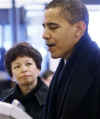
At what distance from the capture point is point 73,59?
136 cm

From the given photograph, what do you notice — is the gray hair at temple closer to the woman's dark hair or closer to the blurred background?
the woman's dark hair

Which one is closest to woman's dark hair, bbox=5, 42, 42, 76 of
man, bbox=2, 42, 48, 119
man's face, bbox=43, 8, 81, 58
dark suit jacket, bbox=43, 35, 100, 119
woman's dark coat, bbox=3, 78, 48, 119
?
man, bbox=2, 42, 48, 119

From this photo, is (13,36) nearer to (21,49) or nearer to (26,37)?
(26,37)

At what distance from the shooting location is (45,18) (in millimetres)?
1327

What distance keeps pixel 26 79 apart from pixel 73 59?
0.49 metres

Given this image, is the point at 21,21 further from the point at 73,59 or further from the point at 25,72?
the point at 73,59

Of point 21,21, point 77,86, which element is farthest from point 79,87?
point 21,21

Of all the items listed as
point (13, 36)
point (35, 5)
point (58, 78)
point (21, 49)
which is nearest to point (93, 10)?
point (35, 5)

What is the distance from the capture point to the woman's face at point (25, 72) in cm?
176

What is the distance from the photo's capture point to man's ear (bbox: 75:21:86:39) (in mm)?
1328

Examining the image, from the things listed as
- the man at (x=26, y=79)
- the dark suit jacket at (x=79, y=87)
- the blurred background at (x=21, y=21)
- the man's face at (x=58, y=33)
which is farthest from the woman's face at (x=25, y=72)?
the blurred background at (x=21, y=21)

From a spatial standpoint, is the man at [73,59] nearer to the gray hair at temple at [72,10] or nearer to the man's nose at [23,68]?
the gray hair at temple at [72,10]

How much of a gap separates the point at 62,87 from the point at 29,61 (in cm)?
47

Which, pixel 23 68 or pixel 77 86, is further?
pixel 23 68
